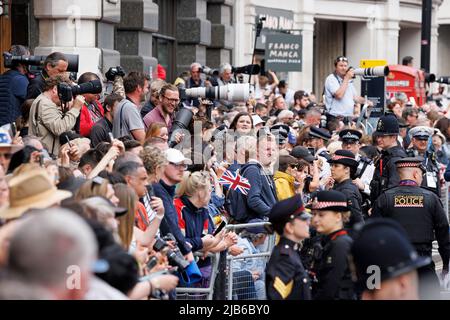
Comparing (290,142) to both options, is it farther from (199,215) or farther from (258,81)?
(258,81)

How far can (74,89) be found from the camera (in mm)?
10438

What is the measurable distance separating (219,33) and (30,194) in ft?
59.8

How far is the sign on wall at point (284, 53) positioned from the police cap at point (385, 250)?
1545 centimetres

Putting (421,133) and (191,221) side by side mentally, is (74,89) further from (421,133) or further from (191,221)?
(421,133)

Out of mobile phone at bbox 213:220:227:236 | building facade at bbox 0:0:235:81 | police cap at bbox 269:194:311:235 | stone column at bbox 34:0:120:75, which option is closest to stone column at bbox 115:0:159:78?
building facade at bbox 0:0:235:81

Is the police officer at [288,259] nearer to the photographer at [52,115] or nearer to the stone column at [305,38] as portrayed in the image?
the photographer at [52,115]

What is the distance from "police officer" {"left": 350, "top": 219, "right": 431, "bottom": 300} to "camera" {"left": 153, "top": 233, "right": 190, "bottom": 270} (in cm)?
279

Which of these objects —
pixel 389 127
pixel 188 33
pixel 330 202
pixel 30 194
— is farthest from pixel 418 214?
pixel 188 33

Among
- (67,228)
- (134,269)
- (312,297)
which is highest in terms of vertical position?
(67,228)

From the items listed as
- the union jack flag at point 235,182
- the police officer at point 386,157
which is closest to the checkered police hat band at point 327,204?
the union jack flag at point 235,182

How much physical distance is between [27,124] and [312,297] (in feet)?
12.9

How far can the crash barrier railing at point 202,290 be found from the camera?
29.3 ft
